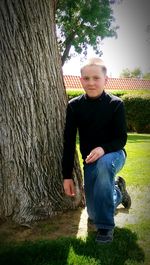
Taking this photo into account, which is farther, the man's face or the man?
the man's face

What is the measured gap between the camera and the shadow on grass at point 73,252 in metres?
3.41

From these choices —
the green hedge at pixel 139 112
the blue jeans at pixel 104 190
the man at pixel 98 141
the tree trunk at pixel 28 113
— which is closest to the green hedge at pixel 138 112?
the green hedge at pixel 139 112

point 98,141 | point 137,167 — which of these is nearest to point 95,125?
point 98,141

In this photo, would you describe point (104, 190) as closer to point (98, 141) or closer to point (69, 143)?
point (98, 141)

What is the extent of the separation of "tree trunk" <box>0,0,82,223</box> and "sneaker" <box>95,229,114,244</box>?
0.77 m

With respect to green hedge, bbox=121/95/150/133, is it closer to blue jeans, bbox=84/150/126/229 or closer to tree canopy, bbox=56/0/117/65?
tree canopy, bbox=56/0/117/65

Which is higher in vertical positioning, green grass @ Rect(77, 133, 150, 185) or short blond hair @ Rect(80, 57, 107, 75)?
short blond hair @ Rect(80, 57, 107, 75)

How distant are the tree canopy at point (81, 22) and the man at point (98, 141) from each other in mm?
25796

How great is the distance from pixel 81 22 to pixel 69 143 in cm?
2825

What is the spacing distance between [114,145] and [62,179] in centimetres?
87

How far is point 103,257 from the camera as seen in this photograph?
3449 mm

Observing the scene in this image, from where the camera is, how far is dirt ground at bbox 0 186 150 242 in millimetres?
4047

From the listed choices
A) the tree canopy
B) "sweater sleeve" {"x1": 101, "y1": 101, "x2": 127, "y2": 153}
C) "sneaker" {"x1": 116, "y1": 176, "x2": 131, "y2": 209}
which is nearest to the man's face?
"sweater sleeve" {"x1": 101, "y1": 101, "x2": 127, "y2": 153}

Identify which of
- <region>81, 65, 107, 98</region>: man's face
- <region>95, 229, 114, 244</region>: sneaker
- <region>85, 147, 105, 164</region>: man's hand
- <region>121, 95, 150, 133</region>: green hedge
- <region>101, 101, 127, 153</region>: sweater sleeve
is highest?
<region>81, 65, 107, 98</region>: man's face
